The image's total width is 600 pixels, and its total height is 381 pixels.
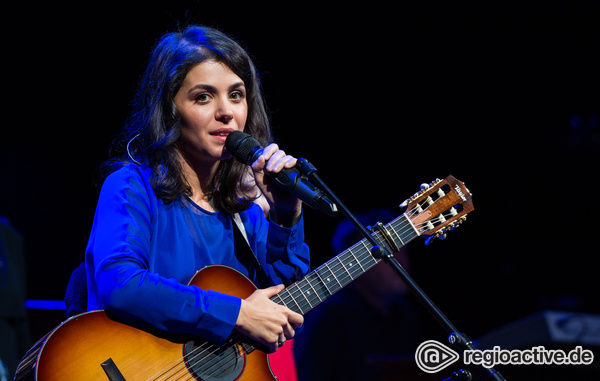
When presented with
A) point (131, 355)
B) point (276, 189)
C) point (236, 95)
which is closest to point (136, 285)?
point (131, 355)

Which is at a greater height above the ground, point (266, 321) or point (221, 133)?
point (221, 133)

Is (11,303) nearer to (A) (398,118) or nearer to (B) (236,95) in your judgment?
(B) (236,95)

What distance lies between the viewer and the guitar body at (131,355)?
1796 millimetres

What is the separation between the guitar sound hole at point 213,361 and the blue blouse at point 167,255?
0.08 m

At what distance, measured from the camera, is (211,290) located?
2.04 meters

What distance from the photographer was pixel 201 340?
2014 mm

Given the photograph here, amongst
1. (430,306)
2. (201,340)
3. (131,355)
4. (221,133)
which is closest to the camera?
(430,306)

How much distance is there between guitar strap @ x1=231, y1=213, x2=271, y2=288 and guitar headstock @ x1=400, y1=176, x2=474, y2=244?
2.12 ft

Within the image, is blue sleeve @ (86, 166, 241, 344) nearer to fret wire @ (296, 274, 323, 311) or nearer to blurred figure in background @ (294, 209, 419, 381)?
fret wire @ (296, 274, 323, 311)

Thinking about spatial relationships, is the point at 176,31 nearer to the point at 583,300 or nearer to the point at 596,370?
the point at 596,370

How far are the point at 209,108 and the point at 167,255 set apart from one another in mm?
607

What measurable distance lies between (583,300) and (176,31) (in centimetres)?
520

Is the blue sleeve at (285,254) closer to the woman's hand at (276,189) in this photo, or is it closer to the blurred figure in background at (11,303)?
the woman's hand at (276,189)

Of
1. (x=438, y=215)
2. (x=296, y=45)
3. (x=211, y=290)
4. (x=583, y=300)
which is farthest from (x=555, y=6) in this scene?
(x=211, y=290)
